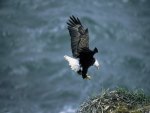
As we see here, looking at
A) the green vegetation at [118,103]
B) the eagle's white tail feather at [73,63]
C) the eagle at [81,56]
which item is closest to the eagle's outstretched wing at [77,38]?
the eagle at [81,56]

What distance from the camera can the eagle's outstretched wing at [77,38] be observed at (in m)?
12.1

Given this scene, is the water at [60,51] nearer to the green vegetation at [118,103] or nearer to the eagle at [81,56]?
the eagle at [81,56]

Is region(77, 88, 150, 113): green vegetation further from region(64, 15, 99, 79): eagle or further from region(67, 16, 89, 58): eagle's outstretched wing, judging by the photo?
region(67, 16, 89, 58): eagle's outstretched wing

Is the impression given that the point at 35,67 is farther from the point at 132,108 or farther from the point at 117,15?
the point at 132,108

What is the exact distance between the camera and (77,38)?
40.1 feet

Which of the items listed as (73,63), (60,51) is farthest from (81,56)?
(60,51)

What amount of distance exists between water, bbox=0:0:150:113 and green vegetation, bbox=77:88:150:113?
33.8 feet

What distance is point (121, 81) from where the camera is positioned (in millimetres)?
24281

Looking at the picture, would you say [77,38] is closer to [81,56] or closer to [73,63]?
[81,56]

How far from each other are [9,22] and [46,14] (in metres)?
2.01

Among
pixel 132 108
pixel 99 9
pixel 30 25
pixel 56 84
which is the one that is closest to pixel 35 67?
pixel 56 84

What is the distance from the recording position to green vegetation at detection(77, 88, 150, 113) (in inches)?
433

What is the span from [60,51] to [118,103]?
14745 millimetres

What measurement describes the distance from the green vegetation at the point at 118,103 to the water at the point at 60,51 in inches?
405
